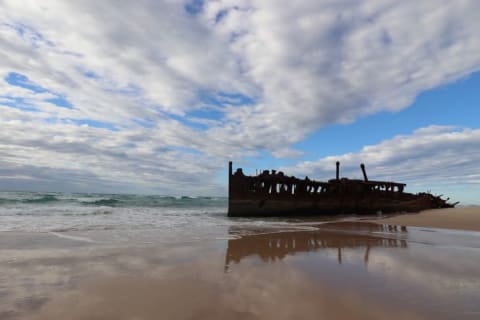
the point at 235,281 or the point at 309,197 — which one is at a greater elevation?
the point at 309,197

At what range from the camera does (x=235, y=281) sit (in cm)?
397

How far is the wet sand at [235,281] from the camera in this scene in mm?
3006

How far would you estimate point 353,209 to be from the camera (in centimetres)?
1980

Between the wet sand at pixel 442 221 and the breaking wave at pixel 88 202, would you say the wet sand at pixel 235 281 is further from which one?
the breaking wave at pixel 88 202

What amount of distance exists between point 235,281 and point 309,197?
49.4 feet

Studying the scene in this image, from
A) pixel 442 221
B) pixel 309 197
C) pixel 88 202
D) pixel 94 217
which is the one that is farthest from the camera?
pixel 88 202

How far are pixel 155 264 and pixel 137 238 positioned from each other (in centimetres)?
311

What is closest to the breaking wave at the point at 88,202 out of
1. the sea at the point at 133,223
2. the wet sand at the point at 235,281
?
the sea at the point at 133,223

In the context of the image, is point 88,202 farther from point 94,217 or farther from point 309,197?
point 309,197

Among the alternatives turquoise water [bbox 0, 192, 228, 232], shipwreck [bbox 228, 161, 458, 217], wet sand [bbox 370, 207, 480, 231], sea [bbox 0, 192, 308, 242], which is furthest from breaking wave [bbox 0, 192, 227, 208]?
wet sand [bbox 370, 207, 480, 231]

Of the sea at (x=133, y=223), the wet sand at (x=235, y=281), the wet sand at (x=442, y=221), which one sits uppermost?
the wet sand at (x=442, y=221)

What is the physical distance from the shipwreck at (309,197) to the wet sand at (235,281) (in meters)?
10.1

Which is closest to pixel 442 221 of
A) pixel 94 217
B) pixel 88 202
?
pixel 94 217

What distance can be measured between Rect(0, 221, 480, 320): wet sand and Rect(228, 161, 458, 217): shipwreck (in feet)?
33.2
